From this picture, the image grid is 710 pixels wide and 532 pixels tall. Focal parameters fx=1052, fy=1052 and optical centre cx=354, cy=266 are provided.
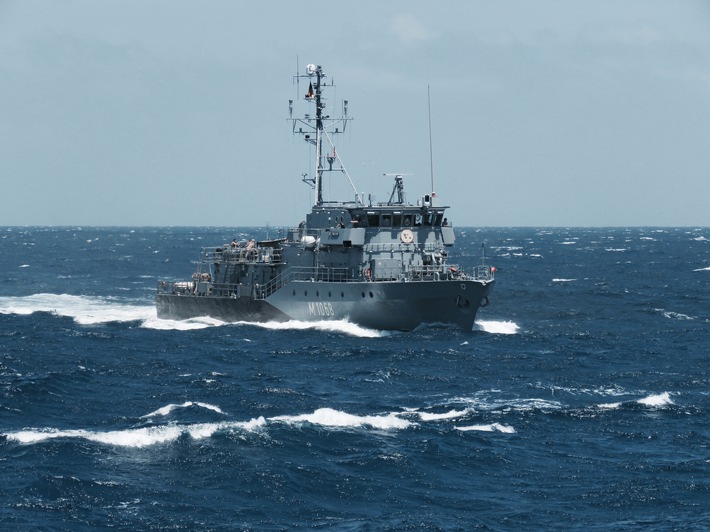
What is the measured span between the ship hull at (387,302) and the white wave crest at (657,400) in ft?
51.6

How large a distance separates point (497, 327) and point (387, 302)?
8.13 metres

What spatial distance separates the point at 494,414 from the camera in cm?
3344

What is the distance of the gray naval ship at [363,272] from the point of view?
51.8m

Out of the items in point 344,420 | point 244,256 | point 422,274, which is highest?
point 244,256

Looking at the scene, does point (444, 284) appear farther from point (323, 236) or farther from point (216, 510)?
point (216, 510)

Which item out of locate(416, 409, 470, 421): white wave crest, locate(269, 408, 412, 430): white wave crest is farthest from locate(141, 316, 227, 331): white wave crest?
locate(416, 409, 470, 421): white wave crest

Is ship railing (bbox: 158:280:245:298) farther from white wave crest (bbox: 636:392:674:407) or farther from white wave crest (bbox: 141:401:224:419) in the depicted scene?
white wave crest (bbox: 636:392:674:407)

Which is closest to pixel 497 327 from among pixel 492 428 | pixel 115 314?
pixel 115 314

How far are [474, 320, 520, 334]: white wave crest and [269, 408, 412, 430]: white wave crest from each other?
2256 centimetres

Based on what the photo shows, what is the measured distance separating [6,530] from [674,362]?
1213 inches

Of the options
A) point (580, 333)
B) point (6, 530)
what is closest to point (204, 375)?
point (6, 530)

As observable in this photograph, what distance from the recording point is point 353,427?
31.4 m

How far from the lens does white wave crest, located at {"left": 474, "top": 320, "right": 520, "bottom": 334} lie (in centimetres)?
5500

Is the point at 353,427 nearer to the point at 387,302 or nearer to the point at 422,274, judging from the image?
the point at 387,302
